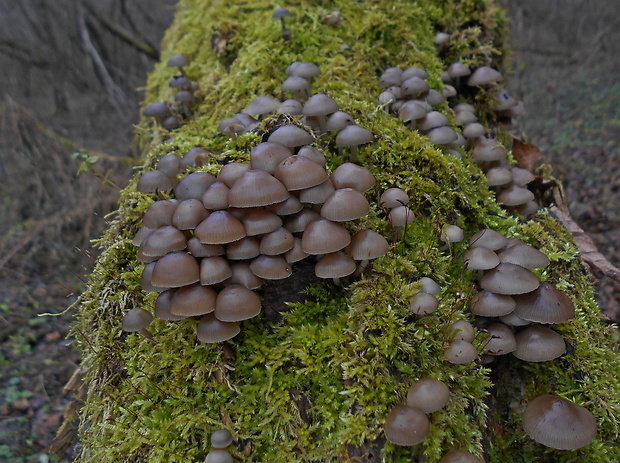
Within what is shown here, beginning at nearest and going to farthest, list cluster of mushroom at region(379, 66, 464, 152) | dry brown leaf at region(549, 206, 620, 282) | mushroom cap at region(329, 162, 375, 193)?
mushroom cap at region(329, 162, 375, 193)
cluster of mushroom at region(379, 66, 464, 152)
dry brown leaf at region(549, 206, 620, 282)

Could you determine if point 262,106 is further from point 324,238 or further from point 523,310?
point 523,310

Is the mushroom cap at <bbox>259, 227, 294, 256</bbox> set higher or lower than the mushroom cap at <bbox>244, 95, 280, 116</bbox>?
lower

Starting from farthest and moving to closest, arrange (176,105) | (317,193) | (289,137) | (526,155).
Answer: (526,155), (176,105), (289,137), (317,193)

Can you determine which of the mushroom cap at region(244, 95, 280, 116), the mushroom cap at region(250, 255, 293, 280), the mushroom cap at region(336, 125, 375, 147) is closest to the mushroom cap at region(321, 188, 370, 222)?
the mushroom cap at region(250, 255, 293, 280)

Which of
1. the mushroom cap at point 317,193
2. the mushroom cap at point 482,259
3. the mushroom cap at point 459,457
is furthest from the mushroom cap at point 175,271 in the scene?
the mushroom cap at point 482,259

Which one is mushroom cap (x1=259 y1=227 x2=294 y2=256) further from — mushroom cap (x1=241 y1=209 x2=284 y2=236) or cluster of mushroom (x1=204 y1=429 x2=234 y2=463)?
cluster of mushroom (x1=204 y1=429 x2=234 y2=463)

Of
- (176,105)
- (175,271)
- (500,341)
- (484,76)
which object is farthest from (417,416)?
(176,105)
